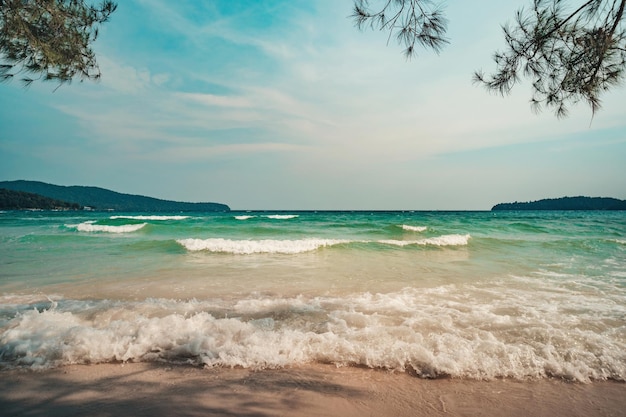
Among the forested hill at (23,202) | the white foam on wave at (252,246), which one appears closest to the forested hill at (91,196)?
the forested hill at (23,202)

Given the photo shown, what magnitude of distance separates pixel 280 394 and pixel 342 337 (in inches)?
50.2

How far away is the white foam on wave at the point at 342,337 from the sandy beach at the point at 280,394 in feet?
0.56

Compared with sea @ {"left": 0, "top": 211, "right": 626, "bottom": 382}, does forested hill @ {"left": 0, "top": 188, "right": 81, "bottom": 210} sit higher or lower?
higher

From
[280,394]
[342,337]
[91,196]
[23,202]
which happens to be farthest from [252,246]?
[91,196]

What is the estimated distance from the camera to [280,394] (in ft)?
8.94

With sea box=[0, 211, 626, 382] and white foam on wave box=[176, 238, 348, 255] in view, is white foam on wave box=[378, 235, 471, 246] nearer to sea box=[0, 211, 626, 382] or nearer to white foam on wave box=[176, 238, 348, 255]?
white foam on wave box=[176, 238, 348, 255]

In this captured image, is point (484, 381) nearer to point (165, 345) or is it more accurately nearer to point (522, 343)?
point (522, 343)

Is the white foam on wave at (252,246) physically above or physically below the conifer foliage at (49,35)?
below

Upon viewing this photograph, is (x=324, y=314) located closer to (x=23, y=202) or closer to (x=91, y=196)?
(x=23, y=202)

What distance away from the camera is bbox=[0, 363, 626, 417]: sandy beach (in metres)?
2.52

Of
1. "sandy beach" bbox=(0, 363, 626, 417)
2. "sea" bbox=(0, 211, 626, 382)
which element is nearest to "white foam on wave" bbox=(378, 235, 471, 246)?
"sea" bbox=(0, 211, 626, 382)

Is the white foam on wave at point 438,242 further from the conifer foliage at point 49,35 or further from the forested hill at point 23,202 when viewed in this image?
the forested hill at point 23,202

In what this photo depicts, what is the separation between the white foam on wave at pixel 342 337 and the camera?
10.7 feet

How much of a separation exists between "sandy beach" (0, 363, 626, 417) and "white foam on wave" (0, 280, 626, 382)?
17 centimetres
